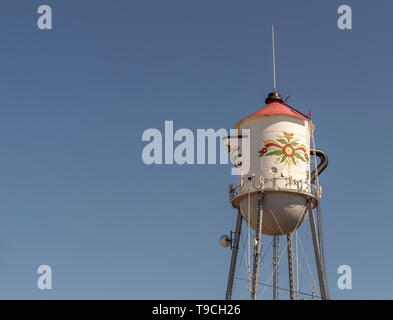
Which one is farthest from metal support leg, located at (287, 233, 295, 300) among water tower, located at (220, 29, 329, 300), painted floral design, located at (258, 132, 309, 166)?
painted floral design, located at (258, 132, 309, 166)

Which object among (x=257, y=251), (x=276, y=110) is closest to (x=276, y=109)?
(x=276, y=110)

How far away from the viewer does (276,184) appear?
3847cm

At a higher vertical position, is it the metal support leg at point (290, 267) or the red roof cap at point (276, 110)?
the red roof cap at point (276, 110)

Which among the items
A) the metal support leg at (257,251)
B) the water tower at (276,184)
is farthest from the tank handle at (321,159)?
the metal support leg at (257,251)

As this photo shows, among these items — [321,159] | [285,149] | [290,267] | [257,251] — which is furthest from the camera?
[321,159]

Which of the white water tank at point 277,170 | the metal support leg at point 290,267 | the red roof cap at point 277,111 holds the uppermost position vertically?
the red roof cap at point 277,111

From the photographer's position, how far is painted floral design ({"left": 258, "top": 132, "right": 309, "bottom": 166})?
A: 3919 centimetres

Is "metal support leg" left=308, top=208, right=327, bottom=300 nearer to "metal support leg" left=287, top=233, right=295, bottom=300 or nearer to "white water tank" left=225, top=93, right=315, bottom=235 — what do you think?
"white water tank" left=225, top=93, right=315, bottom=235

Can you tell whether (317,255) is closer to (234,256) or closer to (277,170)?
(234,256)

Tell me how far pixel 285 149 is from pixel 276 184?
7.25 ft

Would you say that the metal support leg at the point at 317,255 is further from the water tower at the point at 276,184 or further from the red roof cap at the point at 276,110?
the red roof cap at the point at 276,110

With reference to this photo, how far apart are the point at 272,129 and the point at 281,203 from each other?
4441mm

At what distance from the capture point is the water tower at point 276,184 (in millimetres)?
38406
